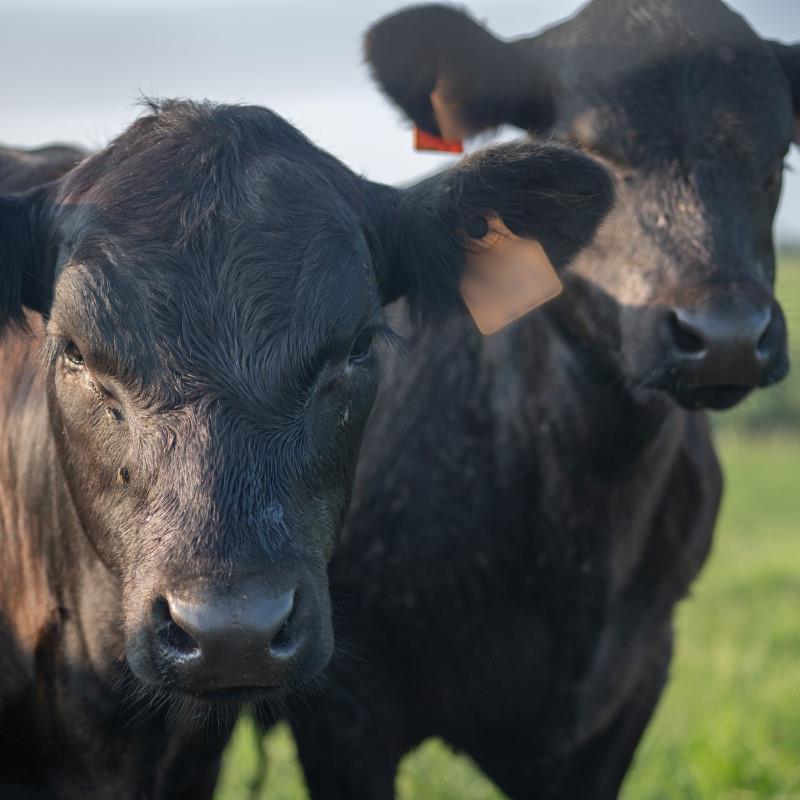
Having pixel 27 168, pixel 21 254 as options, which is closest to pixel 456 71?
pixel 27 168

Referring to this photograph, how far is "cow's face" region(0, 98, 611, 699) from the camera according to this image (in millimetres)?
2750

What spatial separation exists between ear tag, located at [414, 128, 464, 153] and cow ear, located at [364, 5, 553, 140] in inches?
2.6

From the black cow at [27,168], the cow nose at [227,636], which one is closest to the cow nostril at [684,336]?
the cow nose at [227,636]

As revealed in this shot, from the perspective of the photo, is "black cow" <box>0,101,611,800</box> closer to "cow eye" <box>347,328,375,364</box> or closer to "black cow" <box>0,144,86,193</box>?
"cow eye" <box>347,328,375,364</box>

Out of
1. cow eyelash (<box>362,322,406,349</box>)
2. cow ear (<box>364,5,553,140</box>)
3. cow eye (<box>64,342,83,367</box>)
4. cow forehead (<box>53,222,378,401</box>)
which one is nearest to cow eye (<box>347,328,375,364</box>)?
cow eyelash (<box>362,322,406,349</box>)

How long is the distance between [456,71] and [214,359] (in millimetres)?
2090

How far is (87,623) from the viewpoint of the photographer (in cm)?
345

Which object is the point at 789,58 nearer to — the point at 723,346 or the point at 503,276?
the point at 723,346

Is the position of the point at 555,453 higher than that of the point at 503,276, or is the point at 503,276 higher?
the point at 503,276

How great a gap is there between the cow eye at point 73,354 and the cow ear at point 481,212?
35.2 inches

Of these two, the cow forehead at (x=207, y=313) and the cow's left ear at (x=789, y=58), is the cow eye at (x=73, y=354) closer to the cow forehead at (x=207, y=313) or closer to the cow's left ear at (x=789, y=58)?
the cow forehead at (x=207, y=313)

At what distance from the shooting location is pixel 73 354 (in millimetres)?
3121

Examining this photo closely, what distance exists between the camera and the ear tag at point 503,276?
3.72m

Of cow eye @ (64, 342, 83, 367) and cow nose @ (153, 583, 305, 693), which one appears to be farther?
cow eye @ (64, 342, 83, 367)
